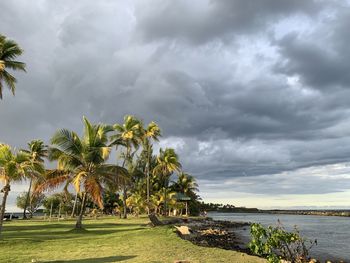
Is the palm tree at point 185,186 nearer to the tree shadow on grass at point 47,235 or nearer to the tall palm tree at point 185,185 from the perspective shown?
the tall palm tree at point 185,185

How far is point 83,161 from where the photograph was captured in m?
28.5

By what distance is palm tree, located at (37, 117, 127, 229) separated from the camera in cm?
2750

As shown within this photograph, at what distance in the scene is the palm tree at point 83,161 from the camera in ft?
90.2

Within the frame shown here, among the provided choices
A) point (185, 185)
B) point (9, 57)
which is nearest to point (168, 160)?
point (185, 185)

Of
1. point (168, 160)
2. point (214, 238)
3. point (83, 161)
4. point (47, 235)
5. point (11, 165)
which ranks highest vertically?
point (168, 160)

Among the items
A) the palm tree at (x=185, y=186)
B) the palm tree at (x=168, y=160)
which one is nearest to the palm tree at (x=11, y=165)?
the palm tree at (x=168, y=160)

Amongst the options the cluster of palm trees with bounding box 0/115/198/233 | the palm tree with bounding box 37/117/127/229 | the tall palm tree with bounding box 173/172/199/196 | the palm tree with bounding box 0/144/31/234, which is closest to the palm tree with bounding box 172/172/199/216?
the tall palm tree with bounding box 173/172/199/196

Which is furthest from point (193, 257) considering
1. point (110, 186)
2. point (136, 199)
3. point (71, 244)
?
point (136, 199)

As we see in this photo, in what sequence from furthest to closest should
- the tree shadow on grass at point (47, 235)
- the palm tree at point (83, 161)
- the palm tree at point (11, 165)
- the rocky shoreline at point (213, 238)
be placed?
1. the palm tree at point (83, 161)
2. the rocky shoreline at point (213, 238)
3. the tree shadow on grass at point (47, 235)
4. the palm tree at point (11, 165)

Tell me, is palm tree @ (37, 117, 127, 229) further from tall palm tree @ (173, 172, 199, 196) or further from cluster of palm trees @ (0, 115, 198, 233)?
tall palm tree @ (173, 172, 199, 196)

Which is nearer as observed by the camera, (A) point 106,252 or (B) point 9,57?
(A) point 106,252

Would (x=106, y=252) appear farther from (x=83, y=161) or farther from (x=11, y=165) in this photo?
(x=83, y=161)

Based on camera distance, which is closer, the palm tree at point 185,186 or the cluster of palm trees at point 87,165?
the cluster of palm trees at point 87,165

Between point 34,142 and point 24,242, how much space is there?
36.8 m
